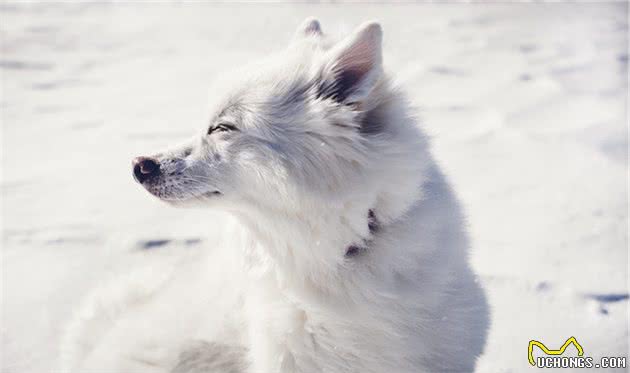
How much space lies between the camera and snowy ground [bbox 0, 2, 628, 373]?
2.96 m

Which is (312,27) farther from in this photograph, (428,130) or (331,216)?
(331,216)

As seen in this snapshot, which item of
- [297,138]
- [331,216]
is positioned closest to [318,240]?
[331,216]

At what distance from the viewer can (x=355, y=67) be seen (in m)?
2.02

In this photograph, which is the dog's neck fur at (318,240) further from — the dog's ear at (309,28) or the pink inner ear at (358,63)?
the dog's ear at (309,28)

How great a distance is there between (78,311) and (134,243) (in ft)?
2.55

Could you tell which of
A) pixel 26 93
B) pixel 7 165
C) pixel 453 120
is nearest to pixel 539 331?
pixel 453 120

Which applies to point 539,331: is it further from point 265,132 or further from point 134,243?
point 134,243

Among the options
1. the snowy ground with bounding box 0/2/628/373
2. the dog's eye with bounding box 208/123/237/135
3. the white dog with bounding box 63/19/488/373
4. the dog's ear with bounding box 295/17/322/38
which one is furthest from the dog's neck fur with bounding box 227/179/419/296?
the dog's ear with bounding box 295/17/322/38

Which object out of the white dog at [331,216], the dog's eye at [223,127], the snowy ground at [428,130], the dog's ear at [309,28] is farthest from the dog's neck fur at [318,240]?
the dog's ear at [309,28]

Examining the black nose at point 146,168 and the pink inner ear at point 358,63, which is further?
the black nose at point 146,168

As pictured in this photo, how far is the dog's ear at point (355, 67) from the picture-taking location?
1.95 metres

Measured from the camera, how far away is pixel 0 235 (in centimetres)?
368

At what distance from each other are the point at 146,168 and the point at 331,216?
2.33 feet

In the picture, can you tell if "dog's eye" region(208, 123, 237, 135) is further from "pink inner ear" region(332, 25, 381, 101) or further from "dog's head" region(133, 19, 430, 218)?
"pink inner ear" region(332, 25, 381, 101)
